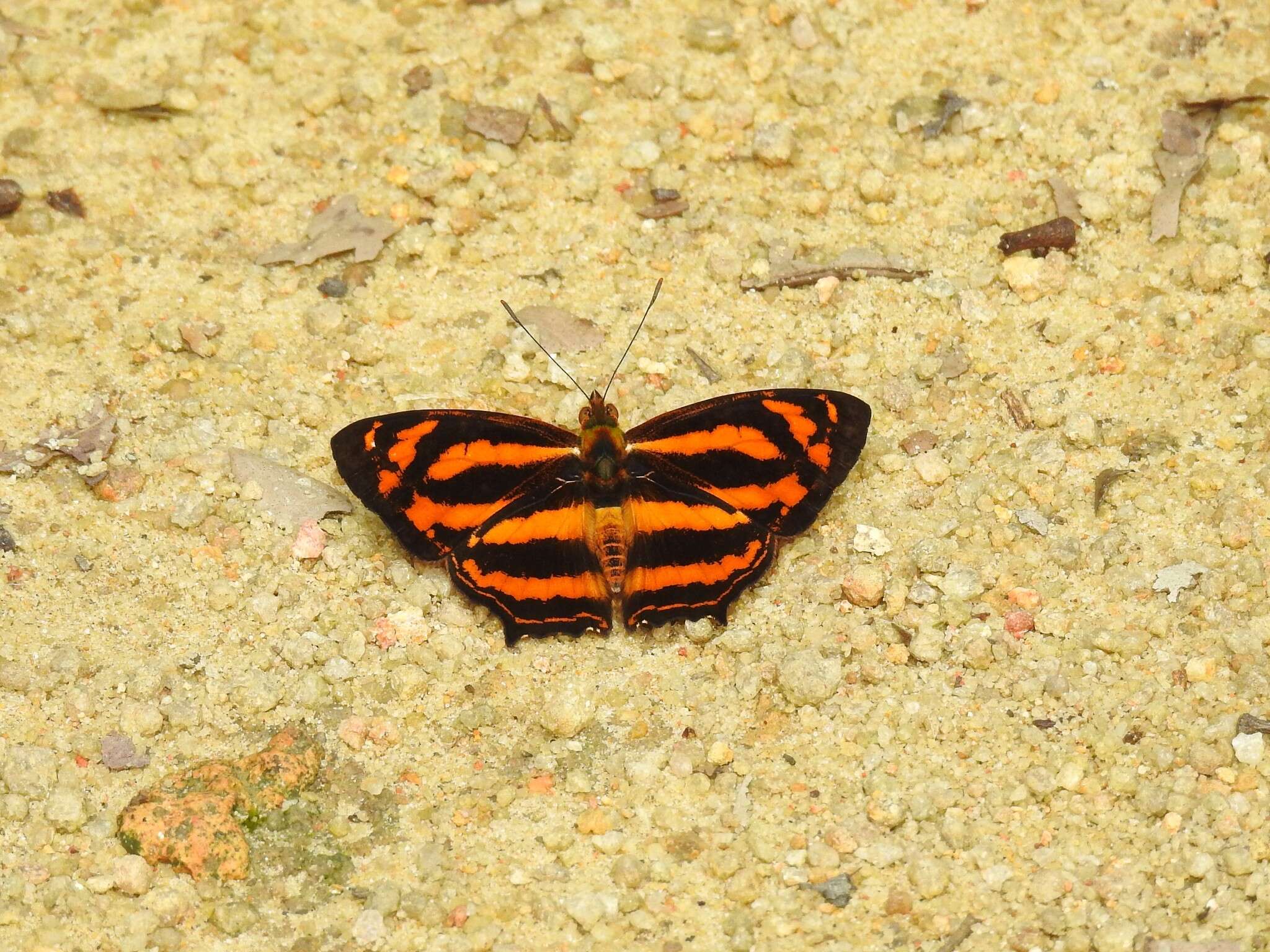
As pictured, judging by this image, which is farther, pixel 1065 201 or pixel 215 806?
pixel 1065 201

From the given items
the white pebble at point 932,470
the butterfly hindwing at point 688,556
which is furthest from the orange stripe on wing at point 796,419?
the white pebble at point 932,470

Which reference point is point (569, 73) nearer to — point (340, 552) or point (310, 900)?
point (340, 552)

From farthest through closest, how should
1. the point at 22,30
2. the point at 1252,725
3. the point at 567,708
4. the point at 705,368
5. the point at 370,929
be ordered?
the point at 22,30 → the point at 705,368 → the point at 567,708 → the point at 1252,725 → the point at 370,929

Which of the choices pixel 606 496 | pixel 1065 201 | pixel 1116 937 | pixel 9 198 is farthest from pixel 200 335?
pixel 1116 937

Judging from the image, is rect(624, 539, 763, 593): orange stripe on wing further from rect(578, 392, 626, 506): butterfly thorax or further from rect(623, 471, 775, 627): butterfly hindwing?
rect(578, 392, 626, 506): butterfly thorax

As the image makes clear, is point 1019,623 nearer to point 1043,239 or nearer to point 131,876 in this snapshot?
point 1043,239

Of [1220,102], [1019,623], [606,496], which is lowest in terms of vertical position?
[606,496]

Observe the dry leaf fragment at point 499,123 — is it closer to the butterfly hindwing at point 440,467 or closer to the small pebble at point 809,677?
the butterfly hindwing at point 440,467
